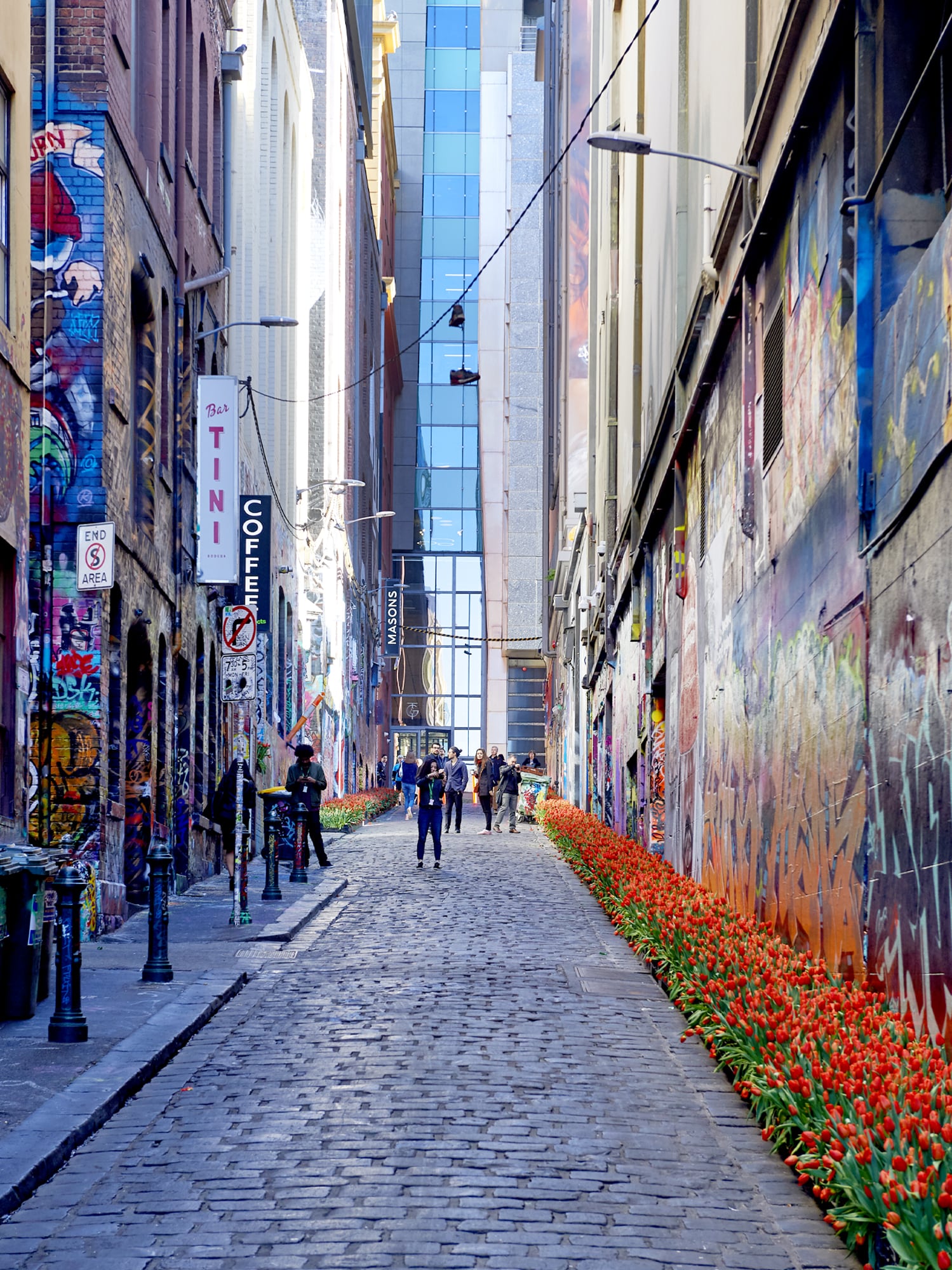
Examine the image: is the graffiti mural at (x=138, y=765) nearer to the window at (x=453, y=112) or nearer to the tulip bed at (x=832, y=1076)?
the tulip bed at (x=832, y=1076)

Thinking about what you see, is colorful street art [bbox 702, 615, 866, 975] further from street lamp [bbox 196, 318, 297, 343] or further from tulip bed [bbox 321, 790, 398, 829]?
tulip bed [bbox 321, 790, 398, 829]

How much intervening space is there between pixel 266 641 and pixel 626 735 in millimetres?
8064

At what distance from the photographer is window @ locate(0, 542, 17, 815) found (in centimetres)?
1352

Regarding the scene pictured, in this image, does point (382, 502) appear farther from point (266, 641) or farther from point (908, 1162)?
point (908, 1162)

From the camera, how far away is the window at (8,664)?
13516mm

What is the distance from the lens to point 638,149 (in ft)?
44.3

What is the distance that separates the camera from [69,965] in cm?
959

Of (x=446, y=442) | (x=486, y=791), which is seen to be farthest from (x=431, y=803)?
(x=446, y=442)

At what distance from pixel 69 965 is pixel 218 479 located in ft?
43.4

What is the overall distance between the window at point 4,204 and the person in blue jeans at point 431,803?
11.8 meters

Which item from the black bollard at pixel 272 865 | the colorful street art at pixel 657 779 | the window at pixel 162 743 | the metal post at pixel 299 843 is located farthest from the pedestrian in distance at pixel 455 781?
the window at pixel 162 743

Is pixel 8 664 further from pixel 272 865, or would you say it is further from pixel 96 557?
pixel 272 865

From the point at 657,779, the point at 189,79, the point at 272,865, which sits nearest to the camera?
the point at 272,865

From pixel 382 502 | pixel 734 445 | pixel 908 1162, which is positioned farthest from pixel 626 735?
pixel 382 502
